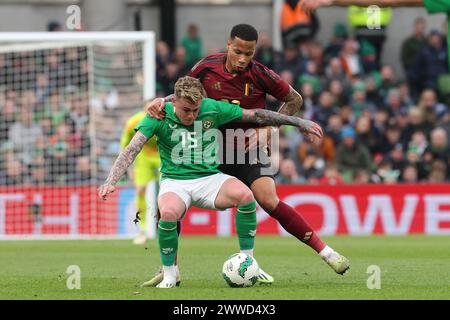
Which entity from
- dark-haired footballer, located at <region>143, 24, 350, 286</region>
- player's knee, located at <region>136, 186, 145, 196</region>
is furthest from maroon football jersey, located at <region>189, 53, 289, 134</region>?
player's knee, located at <region>136, 186, 145, 196</region>

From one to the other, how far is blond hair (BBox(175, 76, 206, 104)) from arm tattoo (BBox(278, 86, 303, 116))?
1.24 meters

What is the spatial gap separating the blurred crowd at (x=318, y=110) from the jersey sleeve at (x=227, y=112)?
9.92m

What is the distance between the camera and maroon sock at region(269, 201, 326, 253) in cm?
995

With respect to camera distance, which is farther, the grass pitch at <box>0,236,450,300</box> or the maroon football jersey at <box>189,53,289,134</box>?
the maroon football jersey at <box>189,53,289,134</box>

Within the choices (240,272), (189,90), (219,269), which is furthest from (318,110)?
(189,90)

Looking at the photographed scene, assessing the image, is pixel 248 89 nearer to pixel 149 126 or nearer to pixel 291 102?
pixel 291 102

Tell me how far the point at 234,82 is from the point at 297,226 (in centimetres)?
134

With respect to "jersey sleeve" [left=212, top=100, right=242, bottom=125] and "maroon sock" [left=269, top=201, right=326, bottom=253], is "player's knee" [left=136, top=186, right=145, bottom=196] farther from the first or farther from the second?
"jersey sleeve" [left=212, top=100, right=242, bottom=125]

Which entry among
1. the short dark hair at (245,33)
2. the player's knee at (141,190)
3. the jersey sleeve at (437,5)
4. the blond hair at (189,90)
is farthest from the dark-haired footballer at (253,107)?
the player's knee at (141,190)

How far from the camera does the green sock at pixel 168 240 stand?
9078 millimetres

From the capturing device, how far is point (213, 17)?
25234 mm

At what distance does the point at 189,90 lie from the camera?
912cm
